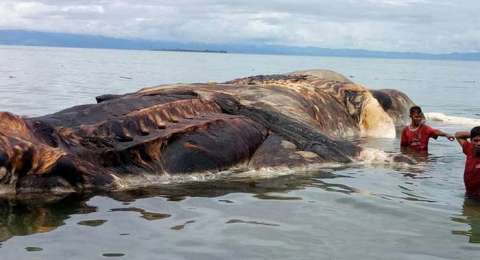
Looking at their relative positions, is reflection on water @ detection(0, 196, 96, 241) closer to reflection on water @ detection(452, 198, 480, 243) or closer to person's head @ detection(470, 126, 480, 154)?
reflection on water @ detection(452, 198, 480, 243)

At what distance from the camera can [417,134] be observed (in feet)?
36.6

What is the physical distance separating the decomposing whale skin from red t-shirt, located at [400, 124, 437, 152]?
173 cm

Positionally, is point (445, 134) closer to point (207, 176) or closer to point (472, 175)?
point (472, 175)

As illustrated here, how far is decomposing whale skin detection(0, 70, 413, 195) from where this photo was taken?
6715 millimetres

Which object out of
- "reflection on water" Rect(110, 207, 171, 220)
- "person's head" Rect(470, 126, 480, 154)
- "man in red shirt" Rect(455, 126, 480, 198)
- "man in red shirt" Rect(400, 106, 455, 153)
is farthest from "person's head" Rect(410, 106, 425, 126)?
"reflection on water" Rect(110, 207, 171, 220)

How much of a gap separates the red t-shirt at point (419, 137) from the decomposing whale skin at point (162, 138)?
5.67ft

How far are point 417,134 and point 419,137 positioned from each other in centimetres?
7

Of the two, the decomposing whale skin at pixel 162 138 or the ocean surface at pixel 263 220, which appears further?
the decomposing whale skin at pixel 162 138

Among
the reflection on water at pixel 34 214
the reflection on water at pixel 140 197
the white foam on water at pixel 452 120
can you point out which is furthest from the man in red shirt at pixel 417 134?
the reflection on water at pixel 34 214

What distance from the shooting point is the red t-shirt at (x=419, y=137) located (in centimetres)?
1111

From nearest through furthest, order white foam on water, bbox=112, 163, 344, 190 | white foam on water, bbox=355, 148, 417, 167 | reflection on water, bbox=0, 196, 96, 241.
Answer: reflection on water, bbox=0, 196, 96, 241, white foam on water, bbox=112, 163, 344, 190, white foam on water, bbox=355, 148, 417, 167

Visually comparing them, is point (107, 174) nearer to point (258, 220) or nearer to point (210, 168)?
point (210, 168)

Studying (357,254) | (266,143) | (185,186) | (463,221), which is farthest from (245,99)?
(357,254)

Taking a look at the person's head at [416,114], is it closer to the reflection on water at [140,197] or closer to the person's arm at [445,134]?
the person's arm at [445,134]
